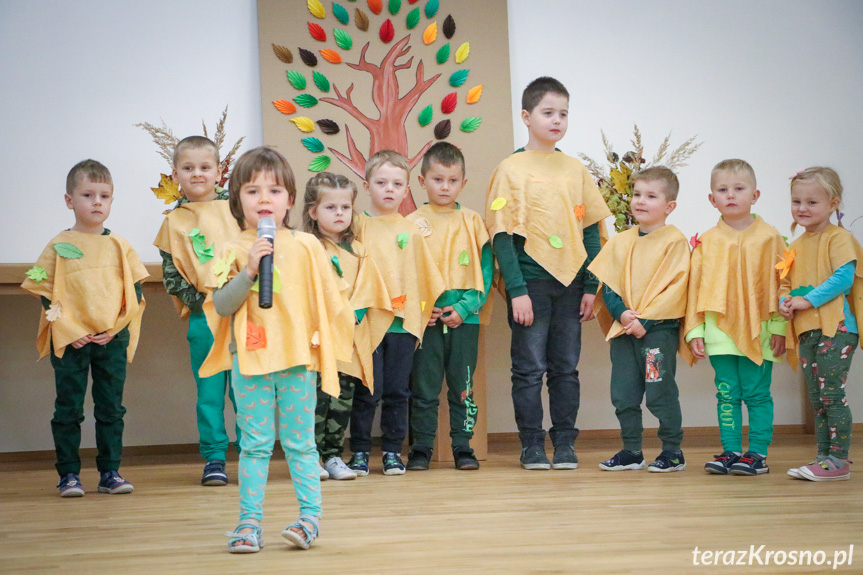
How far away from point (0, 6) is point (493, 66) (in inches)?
91.4

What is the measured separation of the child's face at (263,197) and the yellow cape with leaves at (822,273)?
1.88 metres

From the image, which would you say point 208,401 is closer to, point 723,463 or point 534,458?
point 534,458

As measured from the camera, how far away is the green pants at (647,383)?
310 cm

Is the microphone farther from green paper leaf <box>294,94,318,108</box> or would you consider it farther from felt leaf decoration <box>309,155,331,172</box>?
green paper leaf <box>294,94,318,108</box>

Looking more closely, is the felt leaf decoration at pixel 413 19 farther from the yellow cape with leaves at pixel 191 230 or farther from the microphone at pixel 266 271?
the microphone at pixel 266 271

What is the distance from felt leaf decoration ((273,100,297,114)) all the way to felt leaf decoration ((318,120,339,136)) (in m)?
0.14

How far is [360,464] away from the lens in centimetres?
315

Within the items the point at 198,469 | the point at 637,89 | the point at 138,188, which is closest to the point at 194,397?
the point at 198,469

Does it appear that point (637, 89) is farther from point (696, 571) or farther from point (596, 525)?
point (696, 571)

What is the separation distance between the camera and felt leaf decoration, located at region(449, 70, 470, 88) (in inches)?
164

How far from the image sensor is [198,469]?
339 cm

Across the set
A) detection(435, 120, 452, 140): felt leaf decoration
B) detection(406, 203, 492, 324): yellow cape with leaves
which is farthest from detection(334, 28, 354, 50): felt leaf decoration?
detection(406, 203, 492, 324): yellow cape with leaves

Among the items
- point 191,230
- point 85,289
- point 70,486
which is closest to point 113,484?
point 70,486

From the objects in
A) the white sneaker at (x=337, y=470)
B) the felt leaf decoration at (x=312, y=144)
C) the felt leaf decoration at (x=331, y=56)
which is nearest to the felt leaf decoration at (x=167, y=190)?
the felt leaf decoration at (x=312, y=144)
